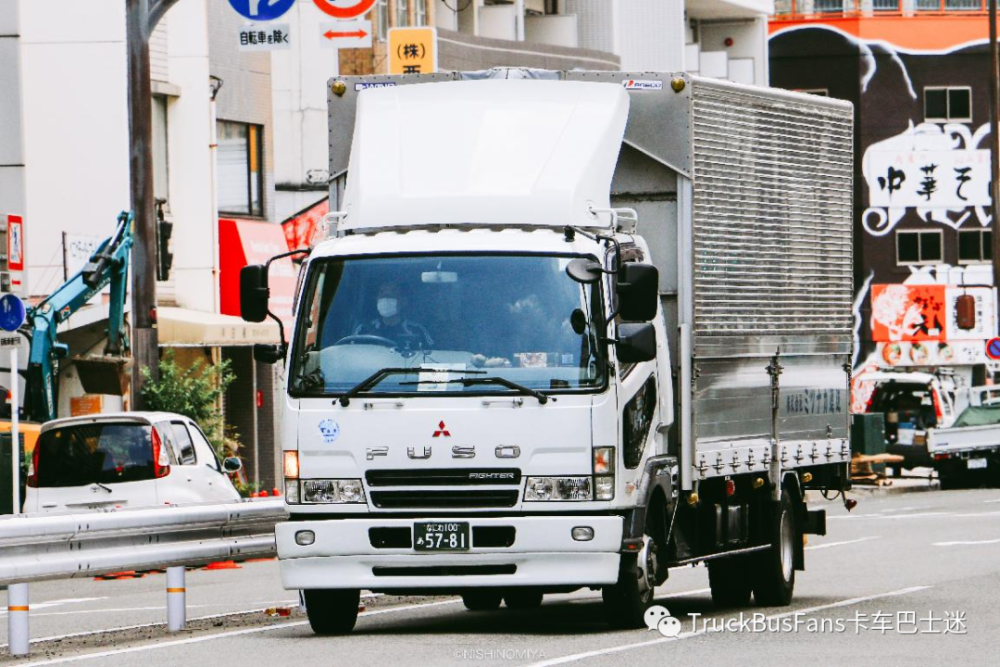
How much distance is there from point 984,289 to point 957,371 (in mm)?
Answer: 2953

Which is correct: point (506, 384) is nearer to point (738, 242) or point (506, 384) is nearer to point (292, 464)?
point (292, 464)

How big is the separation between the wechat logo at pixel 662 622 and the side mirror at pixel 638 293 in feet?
7.16

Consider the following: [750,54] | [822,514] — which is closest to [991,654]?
[822,514]

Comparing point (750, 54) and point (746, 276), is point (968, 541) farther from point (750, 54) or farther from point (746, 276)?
point (750, 54)

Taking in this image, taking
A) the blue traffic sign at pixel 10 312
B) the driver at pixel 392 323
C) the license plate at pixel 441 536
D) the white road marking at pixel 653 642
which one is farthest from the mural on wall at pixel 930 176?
the license plate at pixel 441 536

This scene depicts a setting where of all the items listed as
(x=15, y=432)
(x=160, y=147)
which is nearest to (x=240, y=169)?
(x=160, y=147)

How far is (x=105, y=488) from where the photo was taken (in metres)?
24.3

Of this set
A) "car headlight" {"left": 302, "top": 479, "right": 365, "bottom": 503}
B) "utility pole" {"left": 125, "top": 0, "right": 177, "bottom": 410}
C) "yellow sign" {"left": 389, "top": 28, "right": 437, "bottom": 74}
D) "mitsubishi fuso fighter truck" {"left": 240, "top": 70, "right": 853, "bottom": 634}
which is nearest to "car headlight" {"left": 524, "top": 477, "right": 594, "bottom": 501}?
"mitsubishi fuso fighter truck" {"left": 240, "top": 70, "right": 853, "bottom": 634}

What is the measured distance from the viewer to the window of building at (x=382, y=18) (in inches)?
1737

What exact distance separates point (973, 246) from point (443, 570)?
65885mm

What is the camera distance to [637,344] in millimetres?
14125

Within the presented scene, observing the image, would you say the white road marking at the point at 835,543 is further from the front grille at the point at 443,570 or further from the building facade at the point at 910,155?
the building facade at the point at 910,155

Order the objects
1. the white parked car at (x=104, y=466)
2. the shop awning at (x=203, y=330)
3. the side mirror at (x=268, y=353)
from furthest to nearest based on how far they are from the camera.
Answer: the shop awning at (x=203, y=330) < the white parked car at (x=104, y=466) < the side mirror at (x=268, y=353)

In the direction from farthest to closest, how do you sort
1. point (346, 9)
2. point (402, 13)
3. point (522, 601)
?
1. point (402, 13)
2. point (346, 9)
3. point (522, 601)
